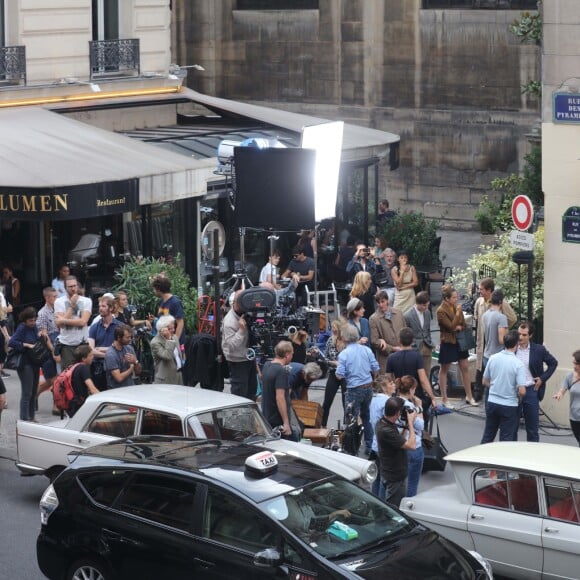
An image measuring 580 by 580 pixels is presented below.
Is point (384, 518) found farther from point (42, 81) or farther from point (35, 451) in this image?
point (42, 81)

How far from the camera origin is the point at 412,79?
33875mm

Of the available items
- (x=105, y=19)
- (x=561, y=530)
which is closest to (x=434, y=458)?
(x=561, y=530)

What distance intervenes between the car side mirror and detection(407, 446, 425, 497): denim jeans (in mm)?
3794

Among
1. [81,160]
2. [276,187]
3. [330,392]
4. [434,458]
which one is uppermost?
[81,160]

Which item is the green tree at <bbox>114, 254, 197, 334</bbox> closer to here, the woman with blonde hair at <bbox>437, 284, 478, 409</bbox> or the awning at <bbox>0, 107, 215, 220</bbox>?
the awning at <bbox>0, 107, 215, 220</bbox>

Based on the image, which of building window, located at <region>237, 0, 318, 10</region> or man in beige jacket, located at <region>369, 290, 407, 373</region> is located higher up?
Result: building window, located at <region>237, 0, 318, 10</region>

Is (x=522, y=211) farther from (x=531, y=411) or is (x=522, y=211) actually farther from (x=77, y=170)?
(x=77, y=170)

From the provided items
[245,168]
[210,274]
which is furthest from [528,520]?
[210,274]

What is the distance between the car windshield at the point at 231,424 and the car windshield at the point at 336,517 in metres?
2.47

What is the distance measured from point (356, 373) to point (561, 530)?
4473 mm

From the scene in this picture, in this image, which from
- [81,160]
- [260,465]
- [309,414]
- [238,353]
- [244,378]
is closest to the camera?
[260,465]

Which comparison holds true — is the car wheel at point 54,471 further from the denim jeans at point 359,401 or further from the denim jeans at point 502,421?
the denim jeans at point 502,421

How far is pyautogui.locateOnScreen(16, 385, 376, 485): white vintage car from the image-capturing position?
1255cm

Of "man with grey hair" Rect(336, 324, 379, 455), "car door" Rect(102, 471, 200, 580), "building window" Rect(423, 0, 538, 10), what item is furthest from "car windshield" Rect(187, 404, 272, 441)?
"building window" Rect(423, 0, 538, 10)
